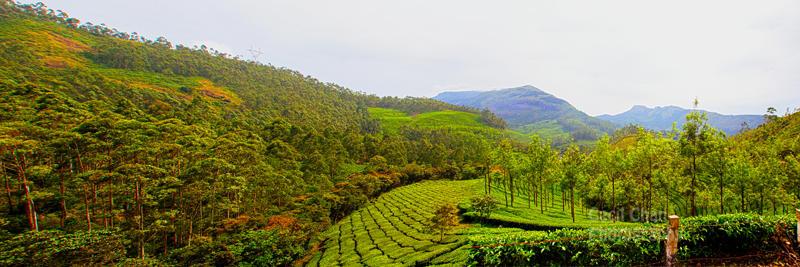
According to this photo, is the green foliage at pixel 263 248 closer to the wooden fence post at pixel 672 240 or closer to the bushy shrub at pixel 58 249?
the bushy shrub at pixel 58 249

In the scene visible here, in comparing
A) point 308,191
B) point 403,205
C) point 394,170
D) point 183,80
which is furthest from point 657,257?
point 183,80

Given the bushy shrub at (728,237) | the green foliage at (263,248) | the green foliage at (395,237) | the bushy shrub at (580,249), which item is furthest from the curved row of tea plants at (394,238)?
the bushy shrub at (728,237)

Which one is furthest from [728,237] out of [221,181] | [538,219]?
[221,181]

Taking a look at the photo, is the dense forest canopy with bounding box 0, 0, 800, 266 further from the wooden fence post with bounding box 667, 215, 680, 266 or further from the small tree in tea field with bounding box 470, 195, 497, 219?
the wooden fence post with bounding box 667, 215, 680, 266

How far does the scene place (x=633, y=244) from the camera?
41.4 feet

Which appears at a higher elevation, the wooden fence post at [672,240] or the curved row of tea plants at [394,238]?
the wooden fence post at [672,240]

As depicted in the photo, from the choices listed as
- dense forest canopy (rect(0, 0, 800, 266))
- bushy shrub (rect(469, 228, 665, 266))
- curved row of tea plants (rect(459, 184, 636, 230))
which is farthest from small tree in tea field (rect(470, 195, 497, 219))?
bushy shrub (rect(469, 228, 665, 266))

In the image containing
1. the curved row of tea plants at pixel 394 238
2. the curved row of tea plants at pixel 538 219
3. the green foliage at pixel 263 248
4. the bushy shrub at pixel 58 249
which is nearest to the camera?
the bushy shrub at pixel 58 249

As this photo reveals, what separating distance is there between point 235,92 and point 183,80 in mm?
17687

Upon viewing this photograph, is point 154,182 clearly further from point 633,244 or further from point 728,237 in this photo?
point 728,237

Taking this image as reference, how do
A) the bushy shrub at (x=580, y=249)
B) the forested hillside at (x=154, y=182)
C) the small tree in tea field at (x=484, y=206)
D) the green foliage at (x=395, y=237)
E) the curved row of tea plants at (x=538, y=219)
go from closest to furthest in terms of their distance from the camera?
the bushy shrub at (x=580, y=249)
the forested hillside at (x=154, y=182)
the green foliage at (x=395, y=237)
the curved row of tea plants at (x=538, y=219)
the small tree in tea field at (x=484, y=206)

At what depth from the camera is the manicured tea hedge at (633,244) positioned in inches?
496

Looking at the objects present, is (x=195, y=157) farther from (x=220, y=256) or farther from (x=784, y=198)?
(x=784, y=198)

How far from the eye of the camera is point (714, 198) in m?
32.9
